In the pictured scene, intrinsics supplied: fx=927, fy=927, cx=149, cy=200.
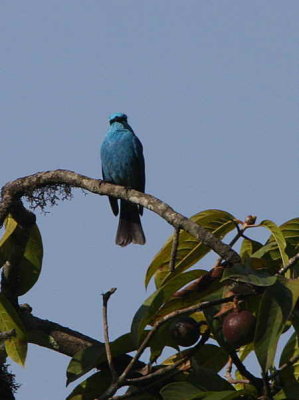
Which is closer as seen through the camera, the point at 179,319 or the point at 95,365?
the point at 179,319

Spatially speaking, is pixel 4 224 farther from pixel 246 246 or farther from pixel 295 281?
pixel 295 281

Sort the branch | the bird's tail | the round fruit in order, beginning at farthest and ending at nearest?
the bird's tail
the branch
the round fruit

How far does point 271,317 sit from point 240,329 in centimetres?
11

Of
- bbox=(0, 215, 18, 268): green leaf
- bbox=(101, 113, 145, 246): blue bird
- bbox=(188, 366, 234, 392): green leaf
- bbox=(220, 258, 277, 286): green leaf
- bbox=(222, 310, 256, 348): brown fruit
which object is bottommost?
bbox=(188, 366, 234, 392): green leaf

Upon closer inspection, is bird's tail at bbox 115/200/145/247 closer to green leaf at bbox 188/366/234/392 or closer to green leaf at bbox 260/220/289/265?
green leaf at bbox 260/220/289/265

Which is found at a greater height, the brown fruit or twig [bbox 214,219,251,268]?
twig [bbox 214,219,251,268]

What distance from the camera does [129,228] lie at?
781cm

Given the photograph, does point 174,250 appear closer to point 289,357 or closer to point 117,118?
point 289,357

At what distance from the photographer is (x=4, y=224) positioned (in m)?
4.09

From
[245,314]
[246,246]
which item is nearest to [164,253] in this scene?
[246,246]

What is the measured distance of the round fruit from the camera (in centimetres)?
300

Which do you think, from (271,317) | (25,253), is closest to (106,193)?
(25,253)

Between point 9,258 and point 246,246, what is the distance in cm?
104

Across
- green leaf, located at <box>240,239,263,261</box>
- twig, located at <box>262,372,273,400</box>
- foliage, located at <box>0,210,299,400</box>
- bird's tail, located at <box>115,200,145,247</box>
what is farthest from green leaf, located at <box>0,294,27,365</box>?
bird's tail, located at <box>115,200,145,247</box>
